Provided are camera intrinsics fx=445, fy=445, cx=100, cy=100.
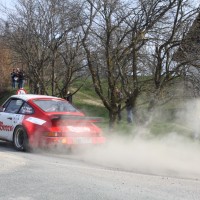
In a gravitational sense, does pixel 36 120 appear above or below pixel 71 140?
above

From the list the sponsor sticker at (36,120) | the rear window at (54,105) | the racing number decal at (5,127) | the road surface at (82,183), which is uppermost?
the rear window at (54,105)

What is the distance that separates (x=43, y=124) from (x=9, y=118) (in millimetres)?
1424

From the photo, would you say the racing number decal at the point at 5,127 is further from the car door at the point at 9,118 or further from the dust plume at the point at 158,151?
the dust plume at the point at 158,151

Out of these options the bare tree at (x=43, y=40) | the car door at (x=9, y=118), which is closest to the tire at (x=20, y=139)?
the car door at (x=9, y=118)

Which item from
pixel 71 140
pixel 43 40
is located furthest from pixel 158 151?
pixel 43 40

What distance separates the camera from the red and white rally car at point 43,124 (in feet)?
35.4

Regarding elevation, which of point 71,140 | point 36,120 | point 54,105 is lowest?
point 71,140

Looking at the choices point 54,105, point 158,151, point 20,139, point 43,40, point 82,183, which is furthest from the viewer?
point 43,40

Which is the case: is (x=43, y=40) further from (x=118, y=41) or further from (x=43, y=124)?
(x=43, y=124)

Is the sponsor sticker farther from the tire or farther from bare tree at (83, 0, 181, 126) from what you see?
bare tree at (83, 0, 181, 126)

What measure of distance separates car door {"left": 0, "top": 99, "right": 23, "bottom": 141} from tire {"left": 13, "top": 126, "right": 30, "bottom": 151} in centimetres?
25

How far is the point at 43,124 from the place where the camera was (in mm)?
10898

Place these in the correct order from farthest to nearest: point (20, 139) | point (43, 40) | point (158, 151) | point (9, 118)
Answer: point (43, 40) → point (9, 118) → point (20, 139) → point (158, 151)

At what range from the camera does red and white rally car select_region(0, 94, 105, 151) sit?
35.4 ft
